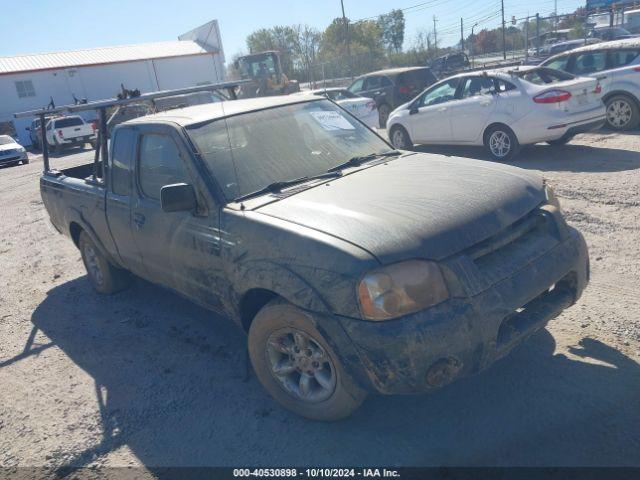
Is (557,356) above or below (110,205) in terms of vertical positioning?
below

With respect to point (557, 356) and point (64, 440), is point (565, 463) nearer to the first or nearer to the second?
point (557, 356)

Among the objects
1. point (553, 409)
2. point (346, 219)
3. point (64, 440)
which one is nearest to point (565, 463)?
point (553, 409)

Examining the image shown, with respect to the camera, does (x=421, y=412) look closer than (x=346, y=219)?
No

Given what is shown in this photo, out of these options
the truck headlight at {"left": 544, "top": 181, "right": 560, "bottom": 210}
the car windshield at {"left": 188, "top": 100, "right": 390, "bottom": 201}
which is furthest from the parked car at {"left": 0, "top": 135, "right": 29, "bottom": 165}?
the truck headlight at {"left": 544, "top": 181, "right": 560, "bottom": 210}

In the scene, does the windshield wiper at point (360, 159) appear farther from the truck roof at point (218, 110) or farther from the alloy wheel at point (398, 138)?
the alloy wheel at point (398, 138)

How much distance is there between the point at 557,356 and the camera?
381 cm

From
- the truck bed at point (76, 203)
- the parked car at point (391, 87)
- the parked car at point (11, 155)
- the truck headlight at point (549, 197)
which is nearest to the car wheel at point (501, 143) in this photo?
the truck headlight at point (549, 197)

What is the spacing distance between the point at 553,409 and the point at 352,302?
139 cm

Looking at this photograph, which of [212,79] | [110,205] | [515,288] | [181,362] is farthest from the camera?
[212,79]

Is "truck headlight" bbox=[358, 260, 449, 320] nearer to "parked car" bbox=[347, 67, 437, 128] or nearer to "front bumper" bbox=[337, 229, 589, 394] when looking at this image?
"front bumper" bbox=[337, 229, 589, 394]

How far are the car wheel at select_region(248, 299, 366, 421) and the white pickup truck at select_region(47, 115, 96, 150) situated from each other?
23682 mm

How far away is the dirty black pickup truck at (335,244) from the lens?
2887 millimetres

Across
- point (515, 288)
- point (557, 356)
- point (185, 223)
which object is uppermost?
point (185, 223)

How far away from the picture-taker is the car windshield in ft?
12.8
